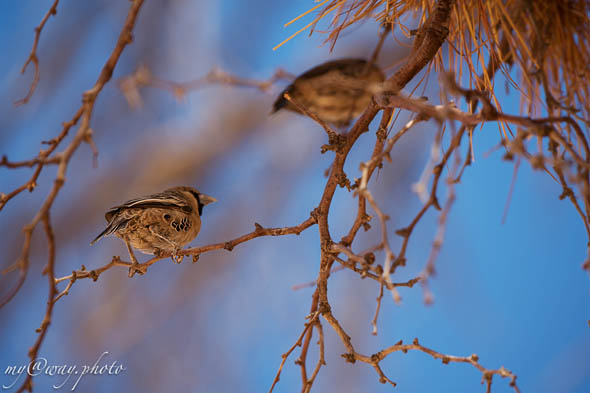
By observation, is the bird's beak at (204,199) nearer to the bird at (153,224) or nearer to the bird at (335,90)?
the bird at (153,224)

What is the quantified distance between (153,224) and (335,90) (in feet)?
2.57

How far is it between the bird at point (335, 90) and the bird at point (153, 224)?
610 mm

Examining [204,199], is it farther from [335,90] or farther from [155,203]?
[335,90]

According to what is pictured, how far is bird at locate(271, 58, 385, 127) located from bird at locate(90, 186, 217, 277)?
61cm

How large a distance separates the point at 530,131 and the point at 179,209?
1373mm

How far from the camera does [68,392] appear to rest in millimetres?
2850

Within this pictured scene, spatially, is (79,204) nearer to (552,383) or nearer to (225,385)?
(225,385)

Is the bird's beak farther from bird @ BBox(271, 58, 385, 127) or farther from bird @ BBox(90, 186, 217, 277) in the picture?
bird @ BBox(271, 58, 385, 127)

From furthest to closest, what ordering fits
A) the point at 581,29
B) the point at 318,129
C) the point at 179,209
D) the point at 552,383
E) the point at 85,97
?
the point at 318,129
the point at 552,383
the point at 179,209
the point at 581,29
the point at 85,97

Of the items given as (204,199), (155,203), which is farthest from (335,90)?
(204,199)

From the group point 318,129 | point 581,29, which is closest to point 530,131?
point 581,29

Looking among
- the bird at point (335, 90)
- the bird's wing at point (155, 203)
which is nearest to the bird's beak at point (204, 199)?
the bird's wing at point (155, 203)

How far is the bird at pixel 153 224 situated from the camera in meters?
1.81

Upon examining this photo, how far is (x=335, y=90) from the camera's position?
1.65m
